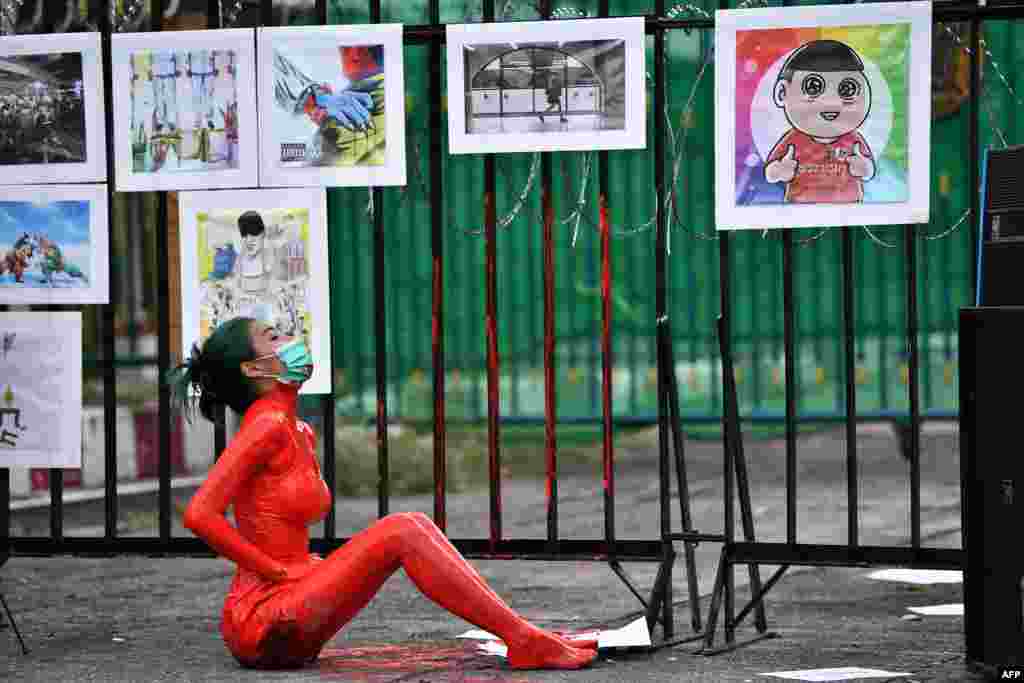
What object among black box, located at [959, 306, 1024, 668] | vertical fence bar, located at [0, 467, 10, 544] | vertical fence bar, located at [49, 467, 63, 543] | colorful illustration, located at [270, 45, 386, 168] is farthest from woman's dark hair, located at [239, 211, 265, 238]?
black box, located at [959, 306, 1024, 668]

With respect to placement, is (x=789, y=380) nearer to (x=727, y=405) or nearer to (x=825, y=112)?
(x=727, y=405)

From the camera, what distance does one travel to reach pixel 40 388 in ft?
23.4

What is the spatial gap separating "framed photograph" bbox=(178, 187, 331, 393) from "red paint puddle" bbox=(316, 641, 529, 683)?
1.06 metres

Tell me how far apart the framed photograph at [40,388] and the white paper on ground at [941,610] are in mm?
3597

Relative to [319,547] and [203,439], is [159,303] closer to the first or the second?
[319,547]

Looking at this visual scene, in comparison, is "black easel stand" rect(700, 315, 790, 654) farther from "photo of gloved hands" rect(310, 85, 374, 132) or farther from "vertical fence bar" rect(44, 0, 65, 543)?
"vertical fence bar" rect(44, 0, 65, 543)

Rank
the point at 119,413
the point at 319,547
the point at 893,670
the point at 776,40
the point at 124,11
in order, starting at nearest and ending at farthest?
the point at 893,670 < the point at 776,40 < the point at 319,547 < the point at 124,11 < the point at 119,413

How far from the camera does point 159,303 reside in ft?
23.8

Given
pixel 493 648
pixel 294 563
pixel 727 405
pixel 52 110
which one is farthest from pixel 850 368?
pixel 52 110

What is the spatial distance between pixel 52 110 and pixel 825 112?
10.1 feet

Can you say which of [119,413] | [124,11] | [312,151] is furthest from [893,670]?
[119,413]

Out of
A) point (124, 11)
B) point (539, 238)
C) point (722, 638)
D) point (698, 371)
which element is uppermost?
point (124, 11)

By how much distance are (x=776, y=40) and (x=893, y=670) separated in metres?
2.33

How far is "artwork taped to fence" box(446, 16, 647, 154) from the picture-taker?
6746mm
